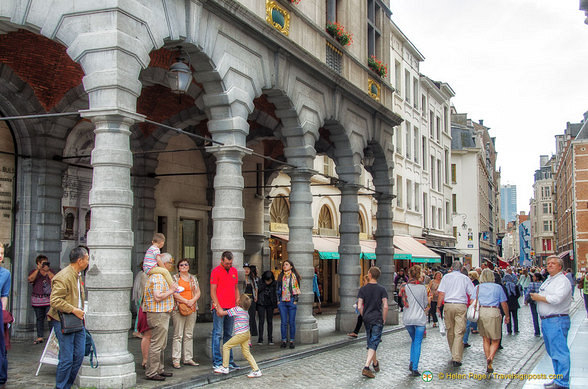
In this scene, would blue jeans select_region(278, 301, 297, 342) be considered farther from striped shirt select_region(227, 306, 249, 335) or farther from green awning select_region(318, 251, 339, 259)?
green awning select_region(318, 251, 339, 259)

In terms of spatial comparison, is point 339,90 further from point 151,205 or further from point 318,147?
point 151,205

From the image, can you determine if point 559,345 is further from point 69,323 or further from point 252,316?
A: point 252,316

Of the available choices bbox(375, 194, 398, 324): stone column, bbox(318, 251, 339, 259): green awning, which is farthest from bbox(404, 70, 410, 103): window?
bbox(375, 194, 398, 324): stone column

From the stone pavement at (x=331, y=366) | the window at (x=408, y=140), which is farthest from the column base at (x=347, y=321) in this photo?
the window at (x=408, y=140)

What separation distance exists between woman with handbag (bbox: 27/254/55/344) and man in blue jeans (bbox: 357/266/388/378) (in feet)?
20.0

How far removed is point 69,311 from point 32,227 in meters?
6.11

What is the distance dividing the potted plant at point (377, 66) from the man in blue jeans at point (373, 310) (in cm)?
1007

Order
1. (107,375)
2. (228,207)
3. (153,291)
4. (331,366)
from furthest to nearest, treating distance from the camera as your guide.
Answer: (331,366) → (228,207) → (153,291) → (107,375)

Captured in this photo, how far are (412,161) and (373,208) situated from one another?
23.0 ft

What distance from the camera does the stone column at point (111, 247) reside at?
8.54 m

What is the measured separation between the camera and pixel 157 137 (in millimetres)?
16562

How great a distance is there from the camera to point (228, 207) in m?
11.4

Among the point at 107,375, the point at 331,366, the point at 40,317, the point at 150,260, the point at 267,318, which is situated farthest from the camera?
the point at 267,318

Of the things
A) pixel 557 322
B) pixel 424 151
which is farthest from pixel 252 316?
pixel 424 151
